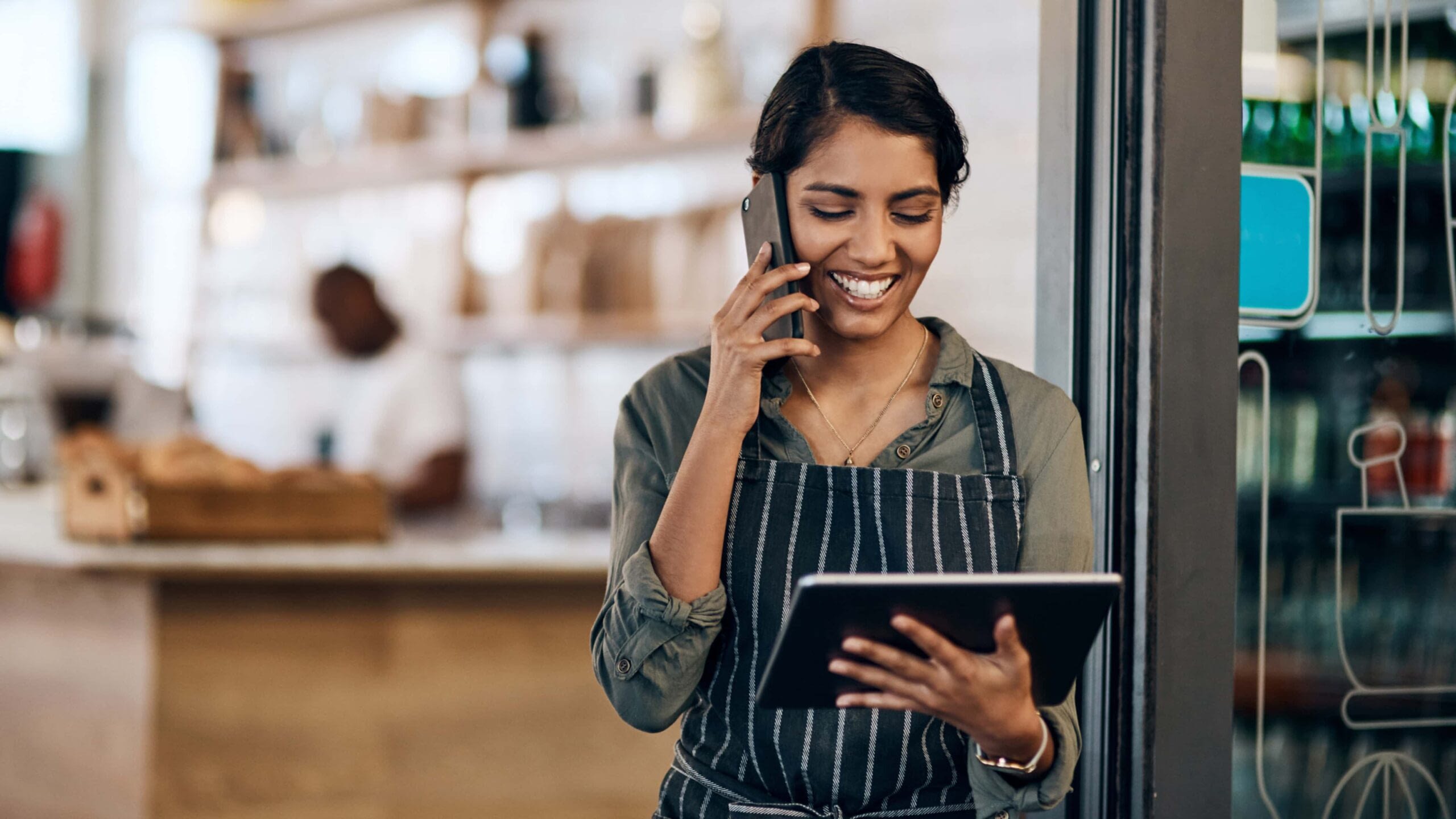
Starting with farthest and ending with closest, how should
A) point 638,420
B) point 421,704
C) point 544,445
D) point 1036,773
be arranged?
point 544,445
point 421,704
point 638,420
point 1036,773

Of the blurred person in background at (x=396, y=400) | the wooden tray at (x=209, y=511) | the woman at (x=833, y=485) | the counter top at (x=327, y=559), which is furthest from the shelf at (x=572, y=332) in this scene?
the woman at (x=833, y=485)

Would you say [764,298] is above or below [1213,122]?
below

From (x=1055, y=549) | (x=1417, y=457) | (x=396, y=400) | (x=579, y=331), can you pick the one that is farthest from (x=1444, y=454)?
(x=396, y=400)

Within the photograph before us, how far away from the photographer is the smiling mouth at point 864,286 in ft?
3.83

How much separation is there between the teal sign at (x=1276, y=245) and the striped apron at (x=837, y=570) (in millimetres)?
451

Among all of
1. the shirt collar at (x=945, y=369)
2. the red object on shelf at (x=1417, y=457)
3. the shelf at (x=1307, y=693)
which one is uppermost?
the shirt collar at (x=945, y=369)

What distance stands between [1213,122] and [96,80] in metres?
6.62

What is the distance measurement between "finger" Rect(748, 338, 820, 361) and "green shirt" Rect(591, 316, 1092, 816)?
103mm

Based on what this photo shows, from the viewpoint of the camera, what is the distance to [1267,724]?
1.54 metres

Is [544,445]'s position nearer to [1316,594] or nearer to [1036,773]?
[1316,594]

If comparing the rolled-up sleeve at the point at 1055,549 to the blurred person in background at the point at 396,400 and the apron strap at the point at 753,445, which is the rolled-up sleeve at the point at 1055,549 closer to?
the apron strap at the point at 753,445

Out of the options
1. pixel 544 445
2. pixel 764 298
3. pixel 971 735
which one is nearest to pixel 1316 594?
pixel 971 735

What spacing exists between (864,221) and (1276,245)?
61cm

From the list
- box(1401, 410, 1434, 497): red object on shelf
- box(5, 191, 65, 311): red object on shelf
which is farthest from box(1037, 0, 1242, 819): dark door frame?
box(5, 191, 65, 311): red object on shelf
